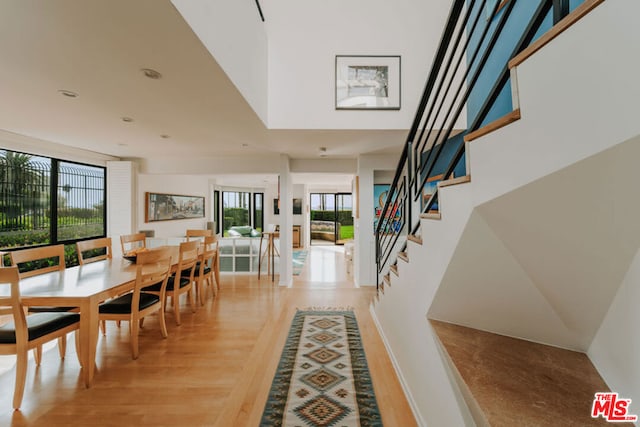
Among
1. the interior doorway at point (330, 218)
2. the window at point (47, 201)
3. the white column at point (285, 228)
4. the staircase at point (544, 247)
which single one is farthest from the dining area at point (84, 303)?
the interior doorway at point (330, 218)

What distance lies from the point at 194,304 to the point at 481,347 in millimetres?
3416

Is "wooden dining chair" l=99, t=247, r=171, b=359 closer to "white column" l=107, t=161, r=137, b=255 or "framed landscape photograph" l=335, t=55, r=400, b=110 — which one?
"framed landscape photograph" l=335, t=55, r=400, b=110

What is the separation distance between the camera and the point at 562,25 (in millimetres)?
692

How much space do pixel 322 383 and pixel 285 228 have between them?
315cm

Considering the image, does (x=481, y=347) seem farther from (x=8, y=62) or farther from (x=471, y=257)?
(x=8, y=62)

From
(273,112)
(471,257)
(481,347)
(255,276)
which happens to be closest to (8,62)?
(273,112)

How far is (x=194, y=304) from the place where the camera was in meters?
3.68

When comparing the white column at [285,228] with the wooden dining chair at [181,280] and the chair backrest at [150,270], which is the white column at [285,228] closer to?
the wooden dining chair at [181,280]

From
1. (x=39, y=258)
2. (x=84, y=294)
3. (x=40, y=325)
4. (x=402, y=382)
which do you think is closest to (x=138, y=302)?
(x=84, y=294)

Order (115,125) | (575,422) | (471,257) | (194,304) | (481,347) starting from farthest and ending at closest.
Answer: (194,304), (115,125), (481,347), (471,257), (575,422)

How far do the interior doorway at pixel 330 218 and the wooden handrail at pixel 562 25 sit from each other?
375 inches

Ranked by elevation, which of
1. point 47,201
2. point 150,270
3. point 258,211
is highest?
point 47,201

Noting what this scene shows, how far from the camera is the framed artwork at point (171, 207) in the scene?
5.63m

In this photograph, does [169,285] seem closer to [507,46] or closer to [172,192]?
[507,46]
